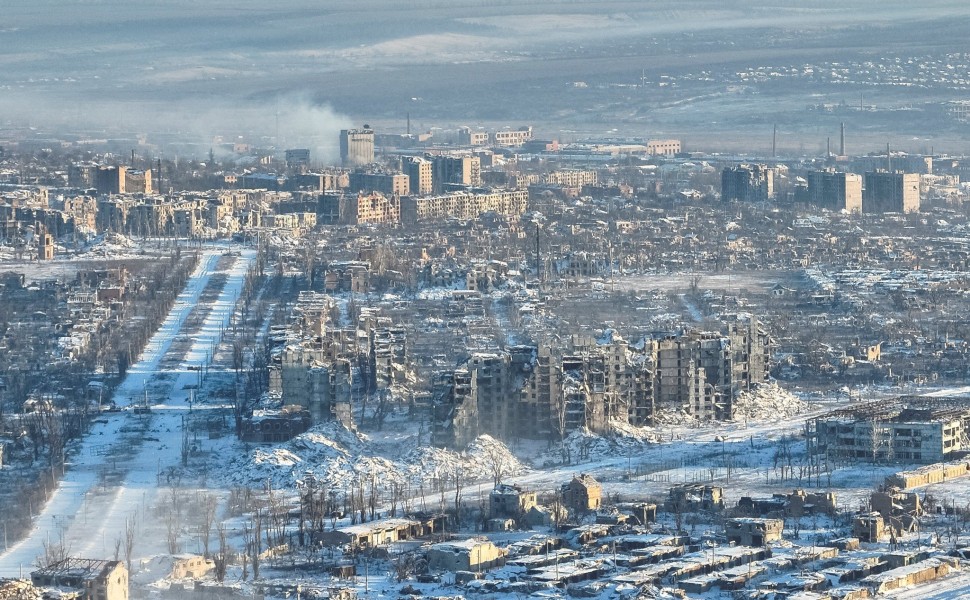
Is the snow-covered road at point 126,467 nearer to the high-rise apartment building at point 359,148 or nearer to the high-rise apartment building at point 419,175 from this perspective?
the high-rise apartment building at point 419,175

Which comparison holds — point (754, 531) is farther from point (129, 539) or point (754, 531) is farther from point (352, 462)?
point (352, 462)

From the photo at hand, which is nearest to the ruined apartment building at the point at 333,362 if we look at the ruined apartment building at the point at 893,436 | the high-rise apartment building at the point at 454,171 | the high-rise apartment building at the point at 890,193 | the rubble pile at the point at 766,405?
the rubble pile at the point at 766,405

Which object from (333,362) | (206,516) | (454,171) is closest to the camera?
(206,516)

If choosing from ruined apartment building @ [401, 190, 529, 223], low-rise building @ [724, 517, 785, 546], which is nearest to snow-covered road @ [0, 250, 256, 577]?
low-rise building @ [724, 517, 785, 546]

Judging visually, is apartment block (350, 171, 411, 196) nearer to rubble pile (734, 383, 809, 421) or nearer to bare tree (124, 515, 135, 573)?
rubble pile (734, 383, 809, 421)

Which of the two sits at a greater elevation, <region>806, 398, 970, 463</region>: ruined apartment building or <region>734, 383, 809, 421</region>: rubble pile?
<region>806, 398, 970, 463</region>: ruined apartment building

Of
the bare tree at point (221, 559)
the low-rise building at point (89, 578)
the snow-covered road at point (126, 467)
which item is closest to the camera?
the low-rise building at point (89, 578)

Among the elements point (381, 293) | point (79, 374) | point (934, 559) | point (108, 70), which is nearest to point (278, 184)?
point (381, 293)

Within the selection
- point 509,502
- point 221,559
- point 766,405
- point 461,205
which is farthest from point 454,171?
point 221,559
